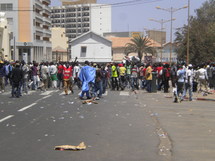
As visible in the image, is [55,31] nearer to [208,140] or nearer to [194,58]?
[194,58]

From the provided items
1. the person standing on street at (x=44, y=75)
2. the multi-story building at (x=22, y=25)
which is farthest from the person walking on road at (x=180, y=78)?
the multi-story building at (x=22, y=25)

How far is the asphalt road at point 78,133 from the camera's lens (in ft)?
25.9

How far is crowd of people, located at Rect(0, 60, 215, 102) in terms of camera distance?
20.6 meters

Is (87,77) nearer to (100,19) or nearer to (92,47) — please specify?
(92,47)

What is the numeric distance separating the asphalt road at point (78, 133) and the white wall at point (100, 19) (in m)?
143

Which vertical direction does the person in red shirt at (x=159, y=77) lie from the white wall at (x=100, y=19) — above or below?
below

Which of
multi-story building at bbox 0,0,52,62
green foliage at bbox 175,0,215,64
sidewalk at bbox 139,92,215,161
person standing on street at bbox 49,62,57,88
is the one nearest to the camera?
sidewalk at bbox 139,92,215,161

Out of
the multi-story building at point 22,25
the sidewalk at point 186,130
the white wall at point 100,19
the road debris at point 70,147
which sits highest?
the white wall at point 100,19

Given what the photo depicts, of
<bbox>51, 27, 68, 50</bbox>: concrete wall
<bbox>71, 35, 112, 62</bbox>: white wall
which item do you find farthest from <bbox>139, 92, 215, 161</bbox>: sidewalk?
<bbox>51, 27, 68, 50</bbox>: concrete wall

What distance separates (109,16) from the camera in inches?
6240

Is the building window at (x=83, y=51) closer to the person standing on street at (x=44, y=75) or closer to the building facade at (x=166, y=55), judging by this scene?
A: the building facade at (x=166, y=55)

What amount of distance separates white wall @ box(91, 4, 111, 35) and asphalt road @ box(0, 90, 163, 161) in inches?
5615

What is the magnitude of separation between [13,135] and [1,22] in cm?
5795

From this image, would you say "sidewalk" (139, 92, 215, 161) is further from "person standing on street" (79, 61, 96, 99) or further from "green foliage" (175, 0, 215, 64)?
"green foliage" (175, 0, 215, 64)
